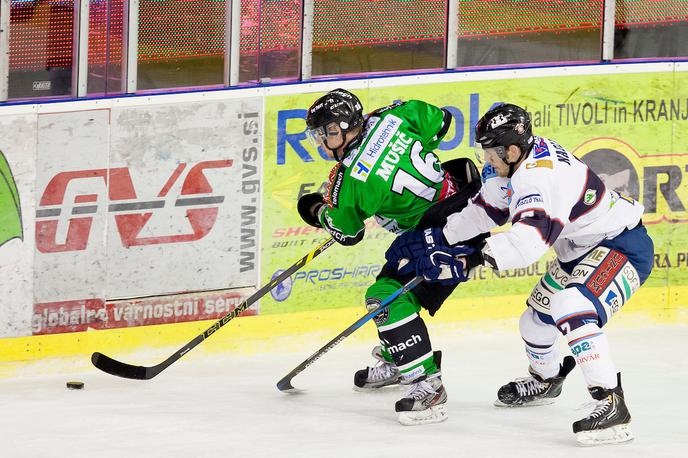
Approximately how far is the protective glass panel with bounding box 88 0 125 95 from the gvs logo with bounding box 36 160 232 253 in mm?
406

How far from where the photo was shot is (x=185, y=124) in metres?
5.68

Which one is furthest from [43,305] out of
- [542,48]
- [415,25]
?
[542,48]

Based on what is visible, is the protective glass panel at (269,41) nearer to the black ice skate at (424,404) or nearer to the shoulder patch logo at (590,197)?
the black ice skate at (424,404)

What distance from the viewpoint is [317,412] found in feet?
15.4

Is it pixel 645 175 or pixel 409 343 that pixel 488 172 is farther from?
pixel 645 175

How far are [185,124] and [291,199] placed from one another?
24.3 inches

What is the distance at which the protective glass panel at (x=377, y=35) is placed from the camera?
19.9ft

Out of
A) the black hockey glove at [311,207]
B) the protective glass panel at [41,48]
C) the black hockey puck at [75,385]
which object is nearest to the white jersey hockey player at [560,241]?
the black hockey glove at [311,207]

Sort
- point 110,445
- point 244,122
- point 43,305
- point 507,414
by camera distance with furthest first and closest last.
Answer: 1. point 244,122
2. point 43,305
3. point 507,414
4. point 110,445

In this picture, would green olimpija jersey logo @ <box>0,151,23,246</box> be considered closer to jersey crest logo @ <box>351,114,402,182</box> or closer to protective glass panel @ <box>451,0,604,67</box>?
jersey crest logo @ <box>351,114,402,182</box>

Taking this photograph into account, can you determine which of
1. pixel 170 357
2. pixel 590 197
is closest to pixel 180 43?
pixel 170 357

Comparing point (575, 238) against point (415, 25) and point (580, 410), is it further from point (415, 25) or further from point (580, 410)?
point (415, 25)

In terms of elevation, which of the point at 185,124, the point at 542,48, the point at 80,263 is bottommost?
the point at 80,263

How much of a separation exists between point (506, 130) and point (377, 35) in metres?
2.18
